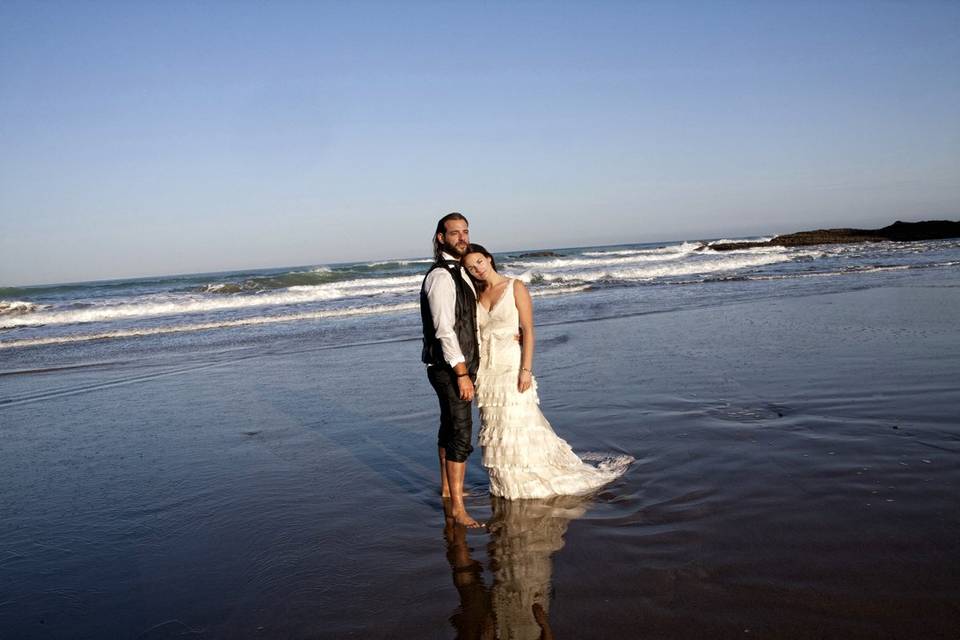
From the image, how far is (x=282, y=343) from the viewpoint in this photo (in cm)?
1396

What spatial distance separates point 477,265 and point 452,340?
23.3 inches

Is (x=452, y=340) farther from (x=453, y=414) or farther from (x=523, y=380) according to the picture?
(x=523, y=380)

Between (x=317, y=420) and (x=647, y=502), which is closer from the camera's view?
(x=647, y=502)

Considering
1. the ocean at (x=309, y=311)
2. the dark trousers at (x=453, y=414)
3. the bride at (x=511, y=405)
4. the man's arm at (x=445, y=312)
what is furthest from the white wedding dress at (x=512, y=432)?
the ocean at (x=309, y=311)

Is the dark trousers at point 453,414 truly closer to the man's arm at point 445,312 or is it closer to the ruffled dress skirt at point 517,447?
the man's arm at point 445,312

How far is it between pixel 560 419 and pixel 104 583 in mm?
4107

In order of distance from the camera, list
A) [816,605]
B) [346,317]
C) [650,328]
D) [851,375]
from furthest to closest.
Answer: [346,317] → [650,328] → [851,375] → [816,605]

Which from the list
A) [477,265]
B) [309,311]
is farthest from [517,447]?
[309,311]

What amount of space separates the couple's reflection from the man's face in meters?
1.77

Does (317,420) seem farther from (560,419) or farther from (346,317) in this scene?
(346,317)

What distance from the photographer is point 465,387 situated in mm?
4355

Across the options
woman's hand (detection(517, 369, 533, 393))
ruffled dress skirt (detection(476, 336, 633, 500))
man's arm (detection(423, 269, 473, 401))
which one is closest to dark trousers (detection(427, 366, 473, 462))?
man's arm (detection(423, 269, 473, 401))

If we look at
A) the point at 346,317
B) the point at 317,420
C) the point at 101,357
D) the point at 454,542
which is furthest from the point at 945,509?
the point at 346,317

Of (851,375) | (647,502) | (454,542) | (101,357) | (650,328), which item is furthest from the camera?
(101,357)
